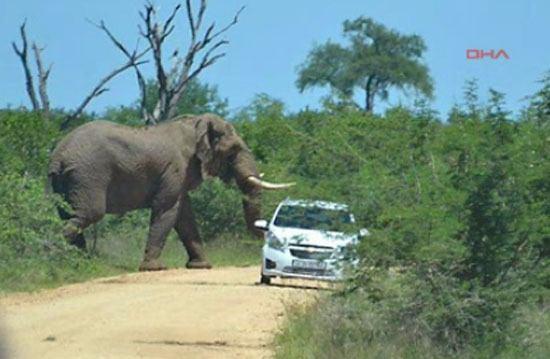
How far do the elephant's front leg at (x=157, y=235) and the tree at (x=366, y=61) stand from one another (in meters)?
39.2

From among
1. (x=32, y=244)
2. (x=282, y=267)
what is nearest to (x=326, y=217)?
(x=282, y=267)

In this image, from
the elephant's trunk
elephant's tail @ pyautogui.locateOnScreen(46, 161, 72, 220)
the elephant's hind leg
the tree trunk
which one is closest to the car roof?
the elephant's hind leg

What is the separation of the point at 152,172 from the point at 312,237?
8213 millimetres

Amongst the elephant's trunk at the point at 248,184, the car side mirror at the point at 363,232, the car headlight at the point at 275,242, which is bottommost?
the car headlight at the point at 275,242

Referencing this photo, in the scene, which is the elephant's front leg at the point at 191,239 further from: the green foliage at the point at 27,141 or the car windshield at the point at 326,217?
the car windshield at the point at 326,217

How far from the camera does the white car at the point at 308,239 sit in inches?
728

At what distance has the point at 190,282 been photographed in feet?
86.5

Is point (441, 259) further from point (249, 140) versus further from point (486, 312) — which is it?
point (249, 140)

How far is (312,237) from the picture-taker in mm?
23500

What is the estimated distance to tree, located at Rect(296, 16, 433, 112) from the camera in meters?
72.1

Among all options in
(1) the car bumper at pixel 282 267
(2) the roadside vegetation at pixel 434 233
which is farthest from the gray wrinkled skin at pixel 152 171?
(2) the roadside vegetation at pixel 434 233

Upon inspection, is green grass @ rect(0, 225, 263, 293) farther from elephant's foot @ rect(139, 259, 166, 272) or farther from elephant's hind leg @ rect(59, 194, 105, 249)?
elephant's hind leg @ rect(59, 194, 105, 249)

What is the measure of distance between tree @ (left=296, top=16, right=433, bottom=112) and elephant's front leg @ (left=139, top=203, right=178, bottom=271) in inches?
1544

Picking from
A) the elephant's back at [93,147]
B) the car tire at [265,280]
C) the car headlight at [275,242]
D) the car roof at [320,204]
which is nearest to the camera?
the car roof at [320,204]
